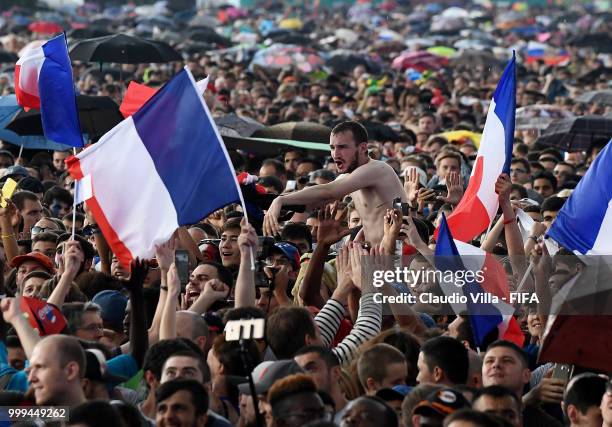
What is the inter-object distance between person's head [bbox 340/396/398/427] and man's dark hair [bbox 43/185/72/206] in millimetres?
8020

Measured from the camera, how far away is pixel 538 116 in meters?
24.0

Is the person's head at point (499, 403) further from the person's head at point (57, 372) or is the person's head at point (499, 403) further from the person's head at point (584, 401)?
the person's head at point (57, 372)

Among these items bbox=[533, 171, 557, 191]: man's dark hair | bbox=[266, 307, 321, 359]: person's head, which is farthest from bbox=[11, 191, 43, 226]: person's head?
bbox=[533, 171, 557, 191]: man's dark hair

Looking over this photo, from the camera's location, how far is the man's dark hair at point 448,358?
26.6 ft

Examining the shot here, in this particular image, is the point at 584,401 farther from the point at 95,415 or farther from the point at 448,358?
the point at 95,415

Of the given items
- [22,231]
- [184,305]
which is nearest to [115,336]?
[184,305]

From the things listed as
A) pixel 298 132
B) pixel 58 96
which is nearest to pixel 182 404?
pixel 58 96

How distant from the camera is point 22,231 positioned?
13.1 m

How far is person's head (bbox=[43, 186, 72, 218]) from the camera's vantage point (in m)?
14.5

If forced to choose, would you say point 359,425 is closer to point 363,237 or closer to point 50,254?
point 363,237

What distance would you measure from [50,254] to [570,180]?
22.6 feet

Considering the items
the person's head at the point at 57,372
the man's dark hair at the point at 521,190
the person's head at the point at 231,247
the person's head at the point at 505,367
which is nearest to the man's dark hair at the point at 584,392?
the person's head at the point at 505,367

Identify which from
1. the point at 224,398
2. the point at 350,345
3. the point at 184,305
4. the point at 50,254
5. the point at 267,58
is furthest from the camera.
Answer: the point at 267,58

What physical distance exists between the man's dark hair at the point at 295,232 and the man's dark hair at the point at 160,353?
13.0 feet
